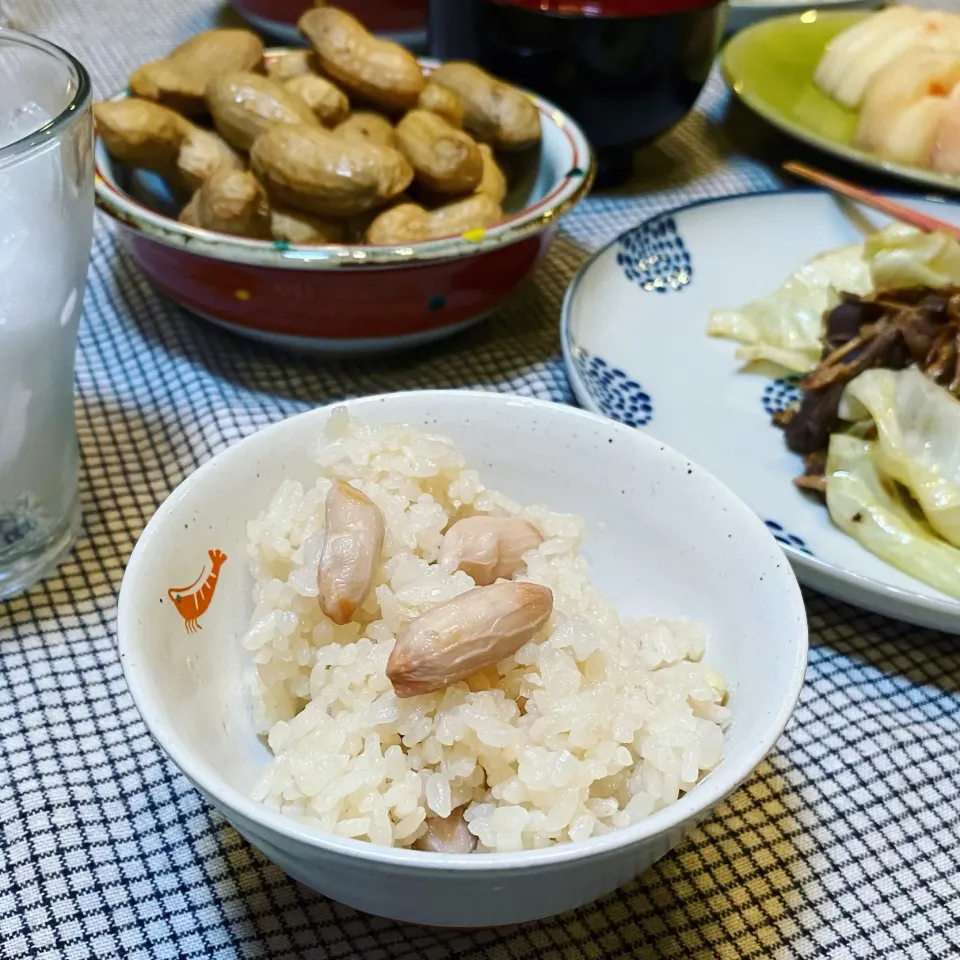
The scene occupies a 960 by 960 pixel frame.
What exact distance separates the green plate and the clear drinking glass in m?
1.09

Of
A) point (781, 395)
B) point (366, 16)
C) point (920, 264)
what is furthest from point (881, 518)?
point (366, 16)

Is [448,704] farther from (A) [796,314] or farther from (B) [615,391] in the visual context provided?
(A) [796,314]

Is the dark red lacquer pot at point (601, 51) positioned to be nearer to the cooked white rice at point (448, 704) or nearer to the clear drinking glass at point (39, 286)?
the clear drinking glass at point (39, 286)

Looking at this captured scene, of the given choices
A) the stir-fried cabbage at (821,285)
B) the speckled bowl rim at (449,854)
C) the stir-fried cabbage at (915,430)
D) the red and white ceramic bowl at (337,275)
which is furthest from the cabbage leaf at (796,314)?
the speckled bowl rim at (449,854)

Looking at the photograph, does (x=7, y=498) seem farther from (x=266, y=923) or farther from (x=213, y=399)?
(x=266, y=923)

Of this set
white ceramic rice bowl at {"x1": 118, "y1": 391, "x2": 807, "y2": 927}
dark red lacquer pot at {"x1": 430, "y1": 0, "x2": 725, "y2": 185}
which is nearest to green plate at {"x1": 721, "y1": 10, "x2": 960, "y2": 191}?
dark red lacquer pot at {"x1": 430, "y1": 0, "x2": 725, "y2": 185}

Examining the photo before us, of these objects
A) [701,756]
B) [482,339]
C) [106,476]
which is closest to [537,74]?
[482,339]

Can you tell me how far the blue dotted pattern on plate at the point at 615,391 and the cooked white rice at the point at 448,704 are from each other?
36 cm

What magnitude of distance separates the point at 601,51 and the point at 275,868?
1.10 meters

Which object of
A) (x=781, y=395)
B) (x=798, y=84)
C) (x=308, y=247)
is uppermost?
(x=308, y=247)

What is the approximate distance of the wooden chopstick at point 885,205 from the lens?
1.28m

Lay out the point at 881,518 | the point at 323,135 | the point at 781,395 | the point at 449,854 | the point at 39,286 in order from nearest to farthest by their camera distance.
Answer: the point at 449,854, the point at 39,286, the point at 881,518, the point at 323,135, the point at 781,395

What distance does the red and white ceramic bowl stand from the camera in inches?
37.5

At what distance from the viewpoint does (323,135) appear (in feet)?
3.34
